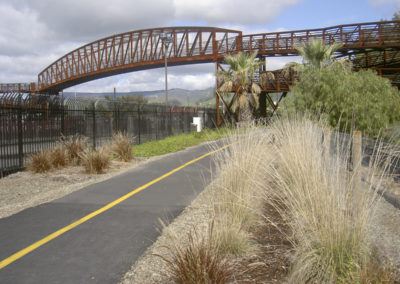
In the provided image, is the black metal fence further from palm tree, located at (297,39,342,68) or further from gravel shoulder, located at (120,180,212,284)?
palm tree, located at (297,39,342,68)

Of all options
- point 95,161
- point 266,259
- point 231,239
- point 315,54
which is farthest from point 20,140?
point 315,54

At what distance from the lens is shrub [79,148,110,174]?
14.1 meters

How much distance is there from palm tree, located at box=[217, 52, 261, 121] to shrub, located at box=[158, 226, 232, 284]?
106ft

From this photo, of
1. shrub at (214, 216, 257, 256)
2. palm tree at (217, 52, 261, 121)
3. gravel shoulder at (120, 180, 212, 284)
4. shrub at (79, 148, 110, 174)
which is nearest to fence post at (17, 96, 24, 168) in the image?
shrub at (79, 148, 110, 174)

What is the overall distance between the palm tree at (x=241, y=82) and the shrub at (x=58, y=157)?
22.7 meters

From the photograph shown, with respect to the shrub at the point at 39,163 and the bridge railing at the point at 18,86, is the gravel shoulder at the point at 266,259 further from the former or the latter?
the bridge railing at the point at 18,86

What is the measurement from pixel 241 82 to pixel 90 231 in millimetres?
31410

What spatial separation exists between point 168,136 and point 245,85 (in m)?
9.53

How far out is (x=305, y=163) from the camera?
557 centimetres

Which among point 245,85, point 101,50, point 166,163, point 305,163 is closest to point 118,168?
point 166,163

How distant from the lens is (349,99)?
16344 millimetres

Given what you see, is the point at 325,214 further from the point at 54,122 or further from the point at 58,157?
the point at 54,122

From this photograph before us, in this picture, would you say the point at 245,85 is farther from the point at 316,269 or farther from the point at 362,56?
the point at 316,269

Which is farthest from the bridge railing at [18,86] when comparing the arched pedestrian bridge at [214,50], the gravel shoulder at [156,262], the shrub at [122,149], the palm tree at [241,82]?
the gravel shoulder at [156,262]
